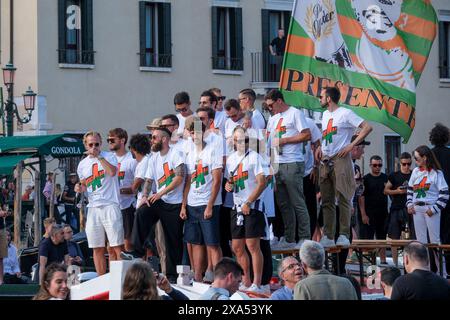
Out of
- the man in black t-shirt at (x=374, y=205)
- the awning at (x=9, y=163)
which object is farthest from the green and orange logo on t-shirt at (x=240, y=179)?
the awning at (x=9, y=163)

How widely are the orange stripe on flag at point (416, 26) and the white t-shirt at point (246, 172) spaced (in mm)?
5061

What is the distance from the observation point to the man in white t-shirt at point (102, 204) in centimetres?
1694

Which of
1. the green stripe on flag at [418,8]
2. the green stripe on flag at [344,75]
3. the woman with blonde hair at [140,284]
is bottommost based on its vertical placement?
the woman with blonde hair at [140,284]

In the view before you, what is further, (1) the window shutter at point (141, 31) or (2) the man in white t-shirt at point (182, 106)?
(1) the window shutter at point (141, 31)

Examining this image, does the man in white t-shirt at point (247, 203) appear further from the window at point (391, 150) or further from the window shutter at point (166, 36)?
the window at point (391, 150)

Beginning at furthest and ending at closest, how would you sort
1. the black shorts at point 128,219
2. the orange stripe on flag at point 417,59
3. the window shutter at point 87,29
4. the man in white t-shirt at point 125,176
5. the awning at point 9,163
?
1. the window shutter at point 87,29
2. the awning at point 9,163
3. the orange stripe on flag at point 417,59
4. the man in white t-shirt at point 125,176
5. the black shorts at point 128,219

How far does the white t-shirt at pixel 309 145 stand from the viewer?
674 inches

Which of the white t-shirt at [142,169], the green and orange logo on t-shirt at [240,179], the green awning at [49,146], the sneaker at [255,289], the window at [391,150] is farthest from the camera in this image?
the window at [391,150]

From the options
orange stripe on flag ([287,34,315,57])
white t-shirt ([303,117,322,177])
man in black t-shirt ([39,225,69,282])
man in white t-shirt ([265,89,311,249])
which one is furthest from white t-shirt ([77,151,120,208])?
Answer: orange stripe on flag ([287,34,315,57])

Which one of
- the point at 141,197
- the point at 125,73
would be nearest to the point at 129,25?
the point at 125,73

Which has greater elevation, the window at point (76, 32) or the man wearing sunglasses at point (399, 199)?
the window at point (76, 32)

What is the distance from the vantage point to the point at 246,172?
52.4ft

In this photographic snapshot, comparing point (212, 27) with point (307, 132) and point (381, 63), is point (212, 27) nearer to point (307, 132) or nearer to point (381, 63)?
point (381, 63)

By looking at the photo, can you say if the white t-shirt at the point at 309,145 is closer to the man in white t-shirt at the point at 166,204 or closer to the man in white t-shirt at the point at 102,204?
the man in white t-shirt at the point at 166,204
